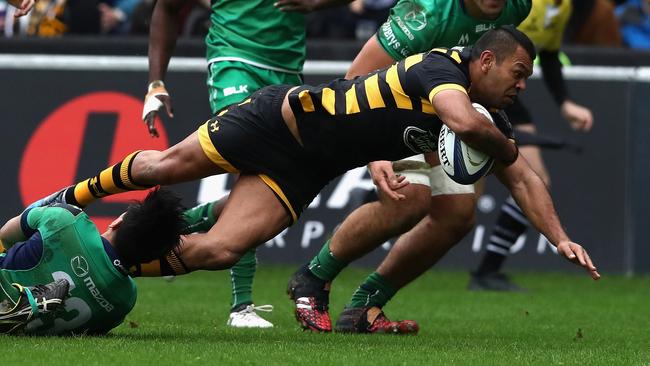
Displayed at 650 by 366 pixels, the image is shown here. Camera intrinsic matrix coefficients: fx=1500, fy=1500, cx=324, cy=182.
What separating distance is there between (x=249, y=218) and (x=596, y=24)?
25.6 feet

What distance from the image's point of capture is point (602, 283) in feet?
36.8

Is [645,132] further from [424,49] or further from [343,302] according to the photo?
[424,49]

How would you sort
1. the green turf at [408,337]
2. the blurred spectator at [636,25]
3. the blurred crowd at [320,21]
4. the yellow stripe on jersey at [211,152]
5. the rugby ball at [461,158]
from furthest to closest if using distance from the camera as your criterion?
the blurred spectator at [636,25], the blurred crowd at [320,21], the yellow stripe on jersey at [211,152], the rugby ball at [461,158], the green turf at [408,337]

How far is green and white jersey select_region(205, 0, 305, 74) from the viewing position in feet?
26.2

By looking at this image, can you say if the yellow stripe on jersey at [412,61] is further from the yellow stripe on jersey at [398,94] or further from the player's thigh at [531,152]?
the player's thigh at [531,152]

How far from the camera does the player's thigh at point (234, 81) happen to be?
25.9 feet

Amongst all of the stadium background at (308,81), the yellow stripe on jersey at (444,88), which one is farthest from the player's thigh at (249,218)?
the stadium background at (308,81)

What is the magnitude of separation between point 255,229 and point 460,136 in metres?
1.10

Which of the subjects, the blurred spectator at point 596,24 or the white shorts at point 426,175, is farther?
the blurred spectator at point 596,24

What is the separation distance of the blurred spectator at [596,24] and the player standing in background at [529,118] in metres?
3.45

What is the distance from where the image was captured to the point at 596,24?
13.9 m

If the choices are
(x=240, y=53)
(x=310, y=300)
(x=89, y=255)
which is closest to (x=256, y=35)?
(x=240, y=53)

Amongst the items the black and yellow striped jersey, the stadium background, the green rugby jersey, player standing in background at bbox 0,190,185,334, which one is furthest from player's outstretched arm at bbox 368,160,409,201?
the stadium background

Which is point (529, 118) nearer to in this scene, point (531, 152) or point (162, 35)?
point (531, 152)
